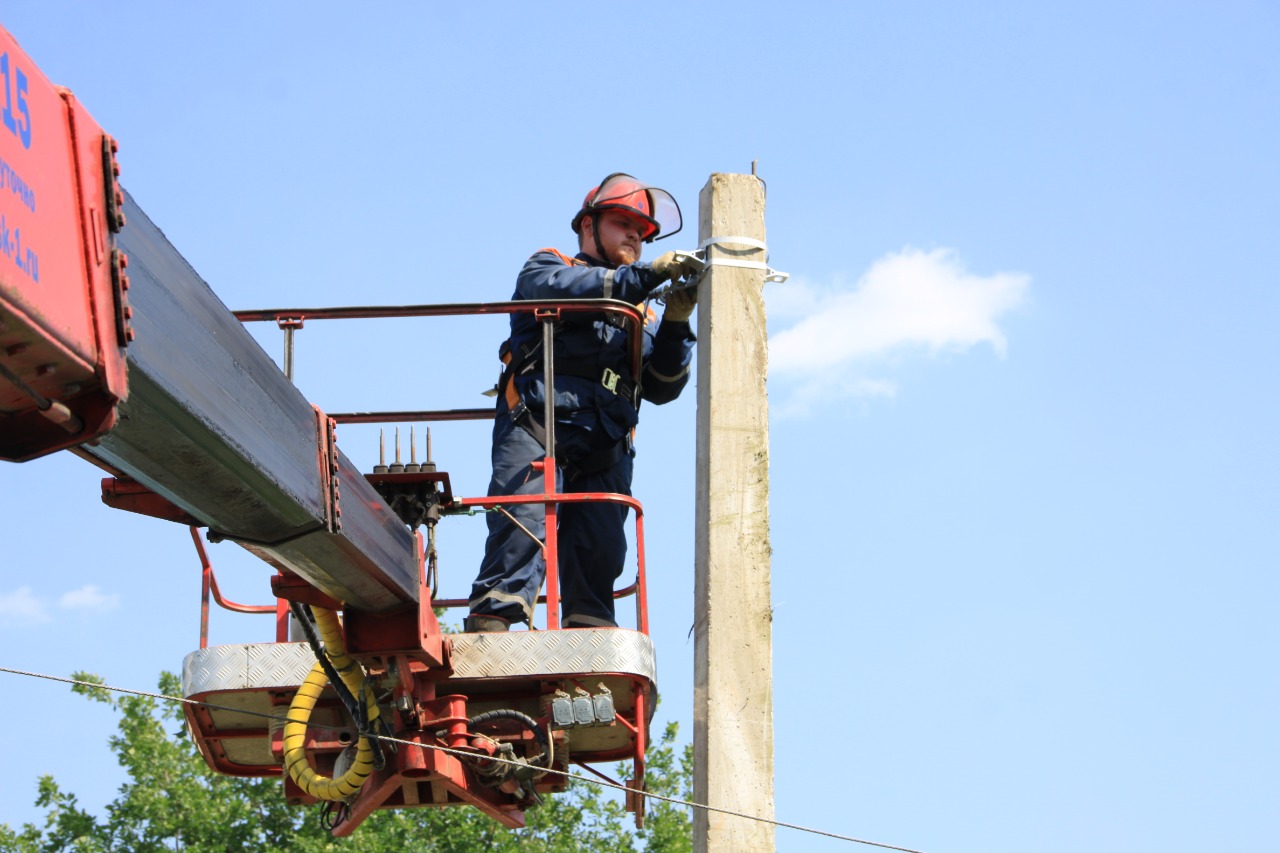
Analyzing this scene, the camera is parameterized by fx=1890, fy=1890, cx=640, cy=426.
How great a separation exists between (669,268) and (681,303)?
1.17ft

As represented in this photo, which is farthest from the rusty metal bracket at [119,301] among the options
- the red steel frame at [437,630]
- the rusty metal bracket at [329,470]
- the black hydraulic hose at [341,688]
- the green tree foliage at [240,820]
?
the green tree foliage at [240,820]

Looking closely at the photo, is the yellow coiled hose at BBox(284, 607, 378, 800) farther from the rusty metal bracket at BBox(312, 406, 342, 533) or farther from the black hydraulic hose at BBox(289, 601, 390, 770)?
the rusty metal bracket at BBox(312, 406, 342, 533)

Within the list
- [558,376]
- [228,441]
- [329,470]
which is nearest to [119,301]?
[228,441]

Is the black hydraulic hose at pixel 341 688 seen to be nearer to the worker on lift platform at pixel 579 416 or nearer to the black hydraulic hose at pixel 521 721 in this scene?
the black hydraulic hose at pixel 521 721

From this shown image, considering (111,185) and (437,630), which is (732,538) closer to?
(437,630)

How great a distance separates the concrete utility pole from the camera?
5.93 meters

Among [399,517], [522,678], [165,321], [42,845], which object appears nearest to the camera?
[165,321]

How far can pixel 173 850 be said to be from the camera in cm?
2409

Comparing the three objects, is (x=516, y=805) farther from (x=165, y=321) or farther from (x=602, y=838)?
(x=602, y=838)

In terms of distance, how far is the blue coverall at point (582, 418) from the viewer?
804cm

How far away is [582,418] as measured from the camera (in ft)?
27.1

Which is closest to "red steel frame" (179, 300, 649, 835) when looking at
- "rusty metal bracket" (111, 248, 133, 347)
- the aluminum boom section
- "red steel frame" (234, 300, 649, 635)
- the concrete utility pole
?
"red steel frame" (234, 300, 649, 635)

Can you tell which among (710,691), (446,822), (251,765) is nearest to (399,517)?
(710,691)

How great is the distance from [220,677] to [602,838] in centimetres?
1809
